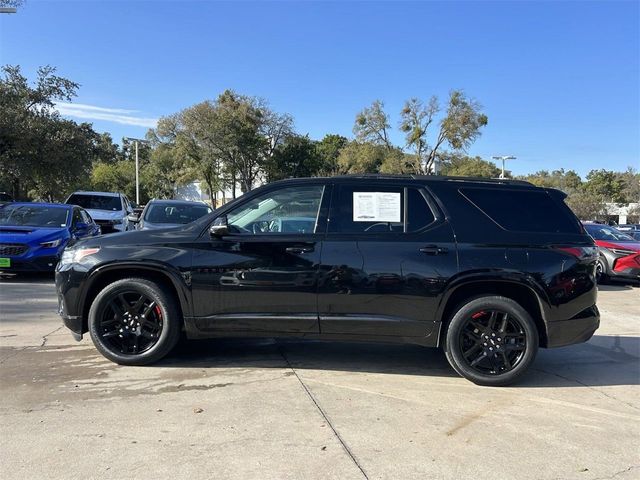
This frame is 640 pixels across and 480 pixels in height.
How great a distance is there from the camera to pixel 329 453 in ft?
11.0

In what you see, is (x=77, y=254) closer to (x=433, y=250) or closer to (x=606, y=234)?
(x=433, y=250)

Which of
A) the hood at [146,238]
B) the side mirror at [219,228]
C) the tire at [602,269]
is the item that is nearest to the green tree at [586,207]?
the tire at [602,269]

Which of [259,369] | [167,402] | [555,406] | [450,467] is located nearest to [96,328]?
[167,402]

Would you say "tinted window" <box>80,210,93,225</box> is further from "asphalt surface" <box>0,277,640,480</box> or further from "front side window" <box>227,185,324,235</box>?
"front side window" <box>227,185,324,235</box>

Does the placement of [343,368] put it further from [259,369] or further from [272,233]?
[272,233]

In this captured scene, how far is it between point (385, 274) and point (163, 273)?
2.08 metres

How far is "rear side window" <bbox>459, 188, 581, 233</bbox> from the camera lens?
4.82m

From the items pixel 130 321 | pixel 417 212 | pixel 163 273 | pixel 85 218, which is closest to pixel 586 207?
pixel 85 218

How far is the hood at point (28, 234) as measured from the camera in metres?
9.52

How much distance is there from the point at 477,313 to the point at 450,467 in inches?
70.1

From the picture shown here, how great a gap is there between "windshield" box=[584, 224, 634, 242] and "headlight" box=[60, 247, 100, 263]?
1222 centimetres

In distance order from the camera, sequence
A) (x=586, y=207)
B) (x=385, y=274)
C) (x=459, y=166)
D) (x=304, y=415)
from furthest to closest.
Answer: (x=586, y=207) → (x=459, y=166) → (x=385, y=274) → (x=304, y=415)

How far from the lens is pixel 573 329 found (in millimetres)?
4730

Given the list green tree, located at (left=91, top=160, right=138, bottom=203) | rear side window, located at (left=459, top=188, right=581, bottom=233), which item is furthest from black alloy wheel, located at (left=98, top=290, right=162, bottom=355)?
green tree, located at (left=91, top=160, right=138, bottom=203)
